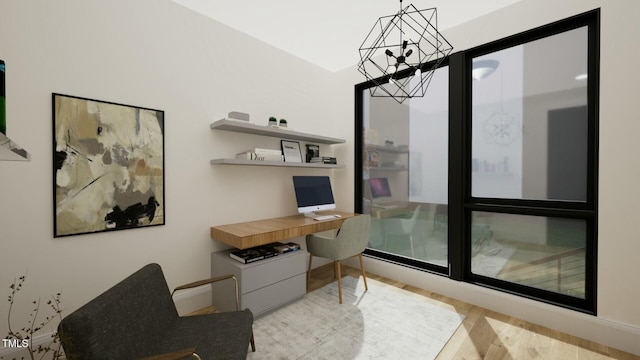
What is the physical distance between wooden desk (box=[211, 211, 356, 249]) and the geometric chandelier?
1.53m

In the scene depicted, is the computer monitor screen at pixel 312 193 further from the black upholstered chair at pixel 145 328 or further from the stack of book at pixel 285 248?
the black upholstered chair at pixel 145 328

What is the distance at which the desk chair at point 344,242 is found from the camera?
274 centimetres

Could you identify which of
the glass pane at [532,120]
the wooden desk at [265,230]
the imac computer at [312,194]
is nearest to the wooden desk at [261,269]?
the wooden desk at [265,230]

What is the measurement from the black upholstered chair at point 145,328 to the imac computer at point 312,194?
1.53 metres

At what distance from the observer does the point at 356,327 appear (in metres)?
2.32

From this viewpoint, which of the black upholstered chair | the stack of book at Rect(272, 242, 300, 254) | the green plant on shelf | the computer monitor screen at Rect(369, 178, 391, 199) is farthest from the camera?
the computer monitor screen at Rect(369, 178, 391, 199)

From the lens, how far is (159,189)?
7.77 ft

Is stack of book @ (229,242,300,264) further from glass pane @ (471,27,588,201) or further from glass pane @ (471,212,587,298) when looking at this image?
glass pane @ (471,27,588,201)

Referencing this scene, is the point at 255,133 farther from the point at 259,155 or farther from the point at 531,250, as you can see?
the point at 531,250

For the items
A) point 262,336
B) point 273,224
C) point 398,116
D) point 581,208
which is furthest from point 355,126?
point 262,336

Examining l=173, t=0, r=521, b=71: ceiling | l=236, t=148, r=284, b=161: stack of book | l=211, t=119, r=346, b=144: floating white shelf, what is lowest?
l=236, t=148, r=284, b=161: stack of book

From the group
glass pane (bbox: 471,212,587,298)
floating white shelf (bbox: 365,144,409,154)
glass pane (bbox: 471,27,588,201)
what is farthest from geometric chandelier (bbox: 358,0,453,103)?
glass pane (bbox: 471,212,587,298)

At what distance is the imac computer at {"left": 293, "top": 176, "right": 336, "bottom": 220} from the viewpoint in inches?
124

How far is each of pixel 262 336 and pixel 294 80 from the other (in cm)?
291
